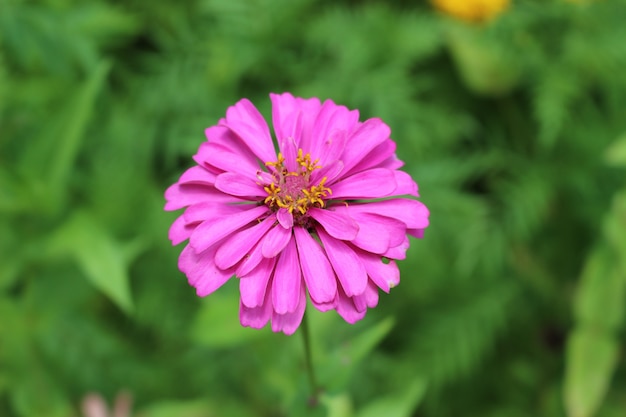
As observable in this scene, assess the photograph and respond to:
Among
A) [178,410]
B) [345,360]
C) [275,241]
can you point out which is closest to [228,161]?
[275,241]

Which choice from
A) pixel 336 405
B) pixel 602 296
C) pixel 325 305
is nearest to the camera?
pixel 325 305

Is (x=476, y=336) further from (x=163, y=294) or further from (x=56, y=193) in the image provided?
(x=56, y=193)

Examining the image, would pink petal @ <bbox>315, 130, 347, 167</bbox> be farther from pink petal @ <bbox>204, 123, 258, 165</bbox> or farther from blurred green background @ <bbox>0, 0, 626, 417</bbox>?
blurred green background @ <bbox>0, 0, 626, 417</bbox>

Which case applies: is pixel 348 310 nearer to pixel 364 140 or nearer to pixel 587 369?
pixel 364 140

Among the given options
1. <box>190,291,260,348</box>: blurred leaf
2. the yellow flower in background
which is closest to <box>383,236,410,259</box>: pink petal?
<box>190,291,260,348</box>: blurred leaf

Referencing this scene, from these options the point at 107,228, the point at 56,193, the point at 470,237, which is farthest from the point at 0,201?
the point at 470,237

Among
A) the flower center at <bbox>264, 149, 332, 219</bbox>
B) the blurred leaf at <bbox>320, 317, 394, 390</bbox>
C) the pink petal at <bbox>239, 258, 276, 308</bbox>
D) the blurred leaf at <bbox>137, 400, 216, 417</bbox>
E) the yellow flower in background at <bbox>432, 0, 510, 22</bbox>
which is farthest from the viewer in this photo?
the yellow flower in background at <bbox>432, 0, 510, 22</bbox>
